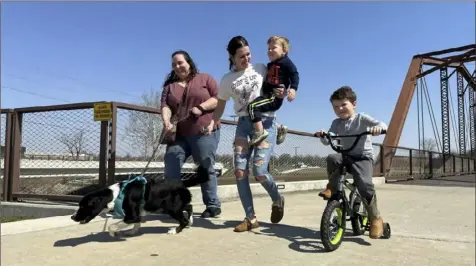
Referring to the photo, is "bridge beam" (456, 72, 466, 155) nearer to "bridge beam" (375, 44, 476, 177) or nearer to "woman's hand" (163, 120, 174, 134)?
"bridge beam" (375, 44, 476, 177)

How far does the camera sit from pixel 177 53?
14.0 ft

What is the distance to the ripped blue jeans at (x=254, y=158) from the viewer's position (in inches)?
146

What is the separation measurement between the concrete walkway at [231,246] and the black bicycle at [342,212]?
0.29ft

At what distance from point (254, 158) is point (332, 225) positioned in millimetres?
917

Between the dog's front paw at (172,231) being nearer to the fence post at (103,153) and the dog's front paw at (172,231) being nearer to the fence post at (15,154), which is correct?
the fence post at (103,153)

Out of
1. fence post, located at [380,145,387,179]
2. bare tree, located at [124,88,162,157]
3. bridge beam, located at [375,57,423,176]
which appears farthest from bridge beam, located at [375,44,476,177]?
bare tree, located at [124,88,162,157]

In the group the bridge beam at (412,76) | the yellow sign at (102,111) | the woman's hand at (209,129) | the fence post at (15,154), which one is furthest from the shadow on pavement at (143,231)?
the bridge beam at (412,76)

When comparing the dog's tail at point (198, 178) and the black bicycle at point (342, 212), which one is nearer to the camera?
the black bicycle at point (342, 212)

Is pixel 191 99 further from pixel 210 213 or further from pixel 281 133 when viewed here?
pixel 210 213

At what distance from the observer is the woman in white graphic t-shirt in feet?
12.2

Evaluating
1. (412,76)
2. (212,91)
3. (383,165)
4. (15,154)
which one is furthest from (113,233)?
(412,76)

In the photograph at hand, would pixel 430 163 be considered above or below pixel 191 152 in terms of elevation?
below

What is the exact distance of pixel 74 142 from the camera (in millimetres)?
5828

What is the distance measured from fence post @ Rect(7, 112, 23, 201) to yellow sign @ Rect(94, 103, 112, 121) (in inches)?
57.7
